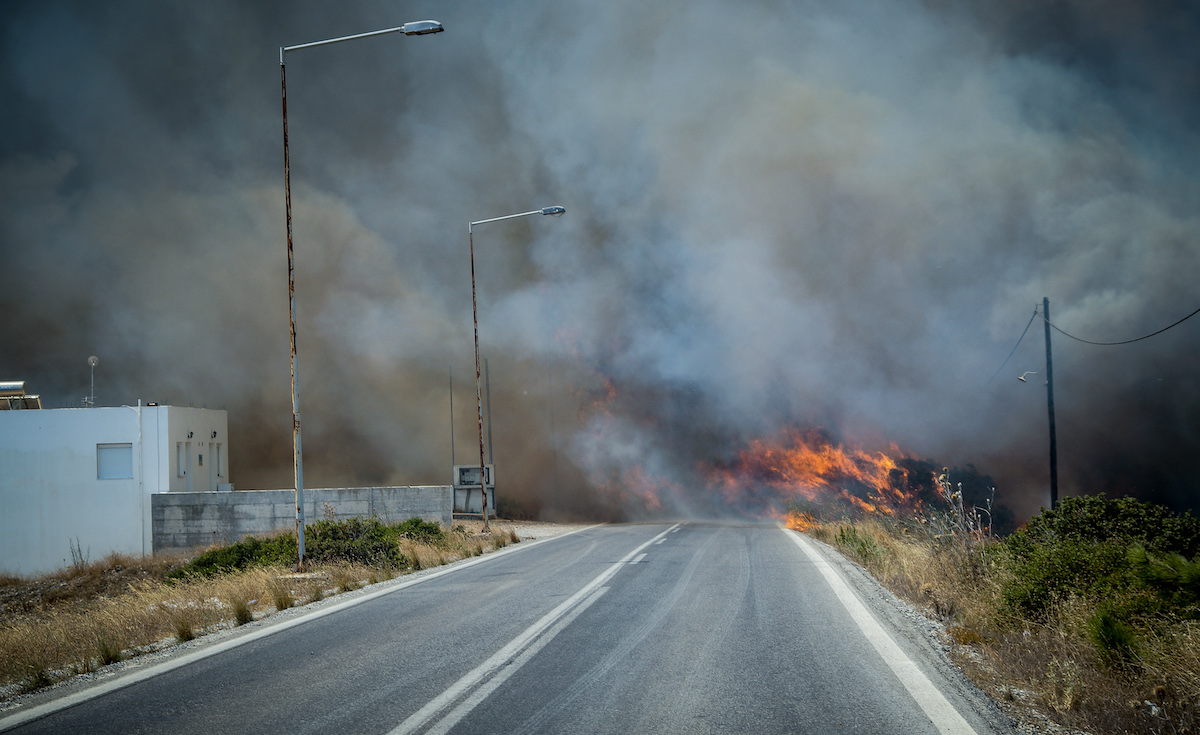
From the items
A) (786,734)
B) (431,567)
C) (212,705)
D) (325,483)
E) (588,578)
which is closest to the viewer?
(786,734)

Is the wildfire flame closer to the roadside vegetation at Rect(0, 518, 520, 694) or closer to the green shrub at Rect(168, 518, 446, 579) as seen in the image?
the roadside vegetation at Rect(0, 518, 520, 694)

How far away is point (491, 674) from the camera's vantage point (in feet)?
18.4

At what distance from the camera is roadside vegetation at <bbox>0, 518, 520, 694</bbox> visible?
6.91 meters

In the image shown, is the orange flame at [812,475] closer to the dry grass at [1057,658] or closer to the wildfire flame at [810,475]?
the wildfire flame at [810,475]

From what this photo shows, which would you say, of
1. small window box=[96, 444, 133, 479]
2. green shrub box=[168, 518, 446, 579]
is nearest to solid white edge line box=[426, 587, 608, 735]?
green shrub box=[168, 518, 446, 579]

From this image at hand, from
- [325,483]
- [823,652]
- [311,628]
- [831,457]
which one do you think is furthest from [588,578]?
[325,483]

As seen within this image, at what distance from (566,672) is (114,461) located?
108 ft

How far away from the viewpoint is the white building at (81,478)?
31438 millimetres

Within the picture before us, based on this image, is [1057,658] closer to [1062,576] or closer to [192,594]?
Answer: [1062,576]

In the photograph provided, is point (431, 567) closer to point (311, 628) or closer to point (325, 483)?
point (311, 628)

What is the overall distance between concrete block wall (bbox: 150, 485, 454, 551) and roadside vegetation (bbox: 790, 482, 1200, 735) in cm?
1957

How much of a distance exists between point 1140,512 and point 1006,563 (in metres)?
1.52

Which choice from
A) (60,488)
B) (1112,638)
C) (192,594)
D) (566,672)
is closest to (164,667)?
(566,672)

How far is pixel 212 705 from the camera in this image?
5.11m
